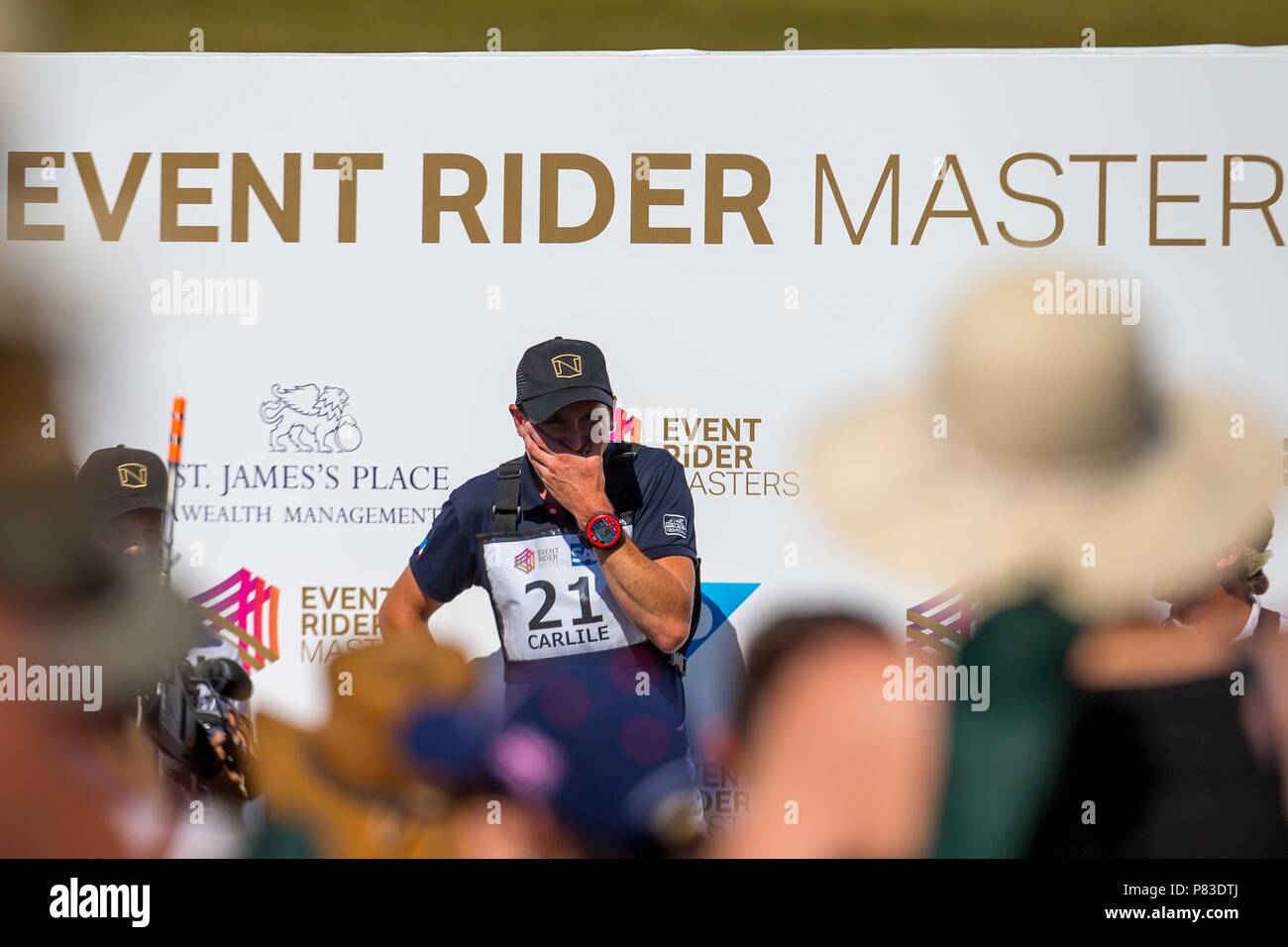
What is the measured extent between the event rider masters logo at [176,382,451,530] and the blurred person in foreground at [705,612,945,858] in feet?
3.60

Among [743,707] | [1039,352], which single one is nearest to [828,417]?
[1039,352]

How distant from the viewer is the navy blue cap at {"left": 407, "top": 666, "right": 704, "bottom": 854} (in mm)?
3096

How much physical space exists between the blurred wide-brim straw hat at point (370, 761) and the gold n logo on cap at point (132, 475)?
76 cm

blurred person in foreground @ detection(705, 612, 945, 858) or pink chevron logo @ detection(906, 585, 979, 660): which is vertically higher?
pink chevron logo @ detection(906, 585, 979, 660)

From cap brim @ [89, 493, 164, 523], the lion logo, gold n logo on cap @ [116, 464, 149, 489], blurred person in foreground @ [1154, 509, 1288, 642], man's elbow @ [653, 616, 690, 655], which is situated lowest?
man's elbow @ [653, 616, 690, 655]

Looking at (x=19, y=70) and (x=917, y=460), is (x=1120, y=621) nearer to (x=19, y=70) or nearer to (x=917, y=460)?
(x=917, y=460)

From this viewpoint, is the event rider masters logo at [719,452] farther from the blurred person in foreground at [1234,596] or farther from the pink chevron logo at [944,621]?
the blurred person in foreground at [1234,596]

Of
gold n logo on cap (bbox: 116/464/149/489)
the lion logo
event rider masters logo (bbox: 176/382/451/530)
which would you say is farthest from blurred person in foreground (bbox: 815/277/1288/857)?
gold n logo on cap (bbox: 116/464/149/489)

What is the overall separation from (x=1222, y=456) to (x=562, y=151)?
2.05 m

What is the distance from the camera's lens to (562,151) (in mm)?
3137

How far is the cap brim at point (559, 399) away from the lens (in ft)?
9.95

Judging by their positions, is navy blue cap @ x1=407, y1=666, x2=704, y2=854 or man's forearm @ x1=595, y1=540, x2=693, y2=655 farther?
navy blue cap @ x1=407, y1=666, x2=704, y2=854

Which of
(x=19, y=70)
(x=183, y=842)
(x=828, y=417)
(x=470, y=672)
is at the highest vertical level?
(x=19, y=70)

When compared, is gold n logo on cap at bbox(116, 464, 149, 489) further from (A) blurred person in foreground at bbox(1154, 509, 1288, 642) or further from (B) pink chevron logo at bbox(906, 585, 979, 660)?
(A) blurred person in foreground at bbox(1154, 509, 1288, 642)
